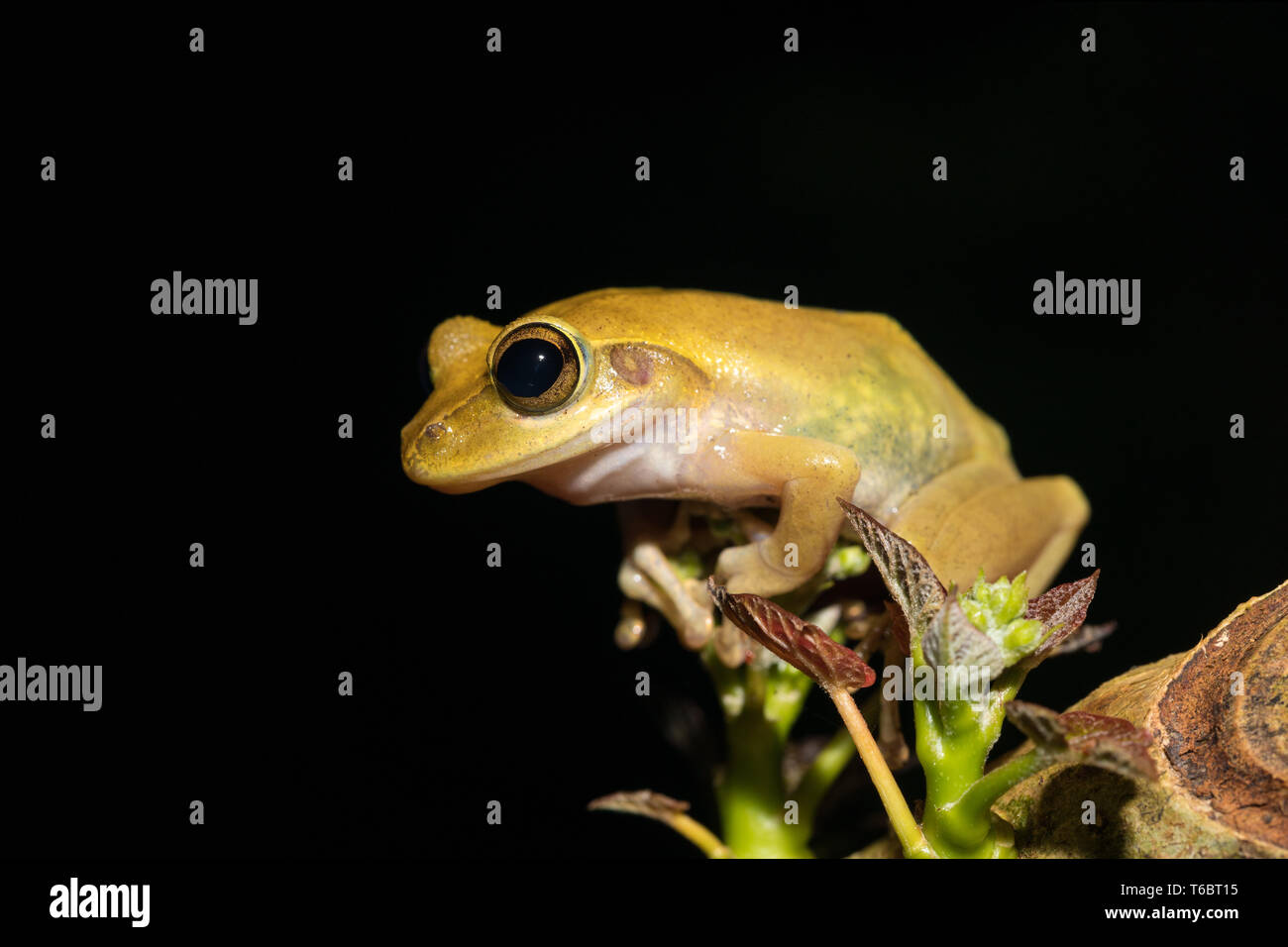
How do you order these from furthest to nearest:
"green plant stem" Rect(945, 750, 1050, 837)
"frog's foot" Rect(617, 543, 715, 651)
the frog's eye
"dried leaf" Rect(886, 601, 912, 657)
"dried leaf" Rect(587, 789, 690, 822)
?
"frog's foot" Rect(617, 543, 715, 651) < the frog's eye < "dried leaf" Rect(587, 789, 690, 822) < "dried leaf" Rect(886, 601, 912, 657) < "green plant stem" Rect(945, 750, 1050, 837)

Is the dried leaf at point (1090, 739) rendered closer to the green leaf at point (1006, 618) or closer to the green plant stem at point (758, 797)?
the green leaf at point (1006, 618)

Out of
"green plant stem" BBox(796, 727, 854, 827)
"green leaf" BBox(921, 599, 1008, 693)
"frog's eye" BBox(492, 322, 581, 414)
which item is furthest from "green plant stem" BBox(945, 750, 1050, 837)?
"frog's eye" BBox(492, 322, 581, 414)

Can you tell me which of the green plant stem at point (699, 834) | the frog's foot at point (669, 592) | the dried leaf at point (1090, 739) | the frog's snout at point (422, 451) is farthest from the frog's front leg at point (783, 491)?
the dried leaf at point (1090, 739)

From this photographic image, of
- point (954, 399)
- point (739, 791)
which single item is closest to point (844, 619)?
point (739, 791)

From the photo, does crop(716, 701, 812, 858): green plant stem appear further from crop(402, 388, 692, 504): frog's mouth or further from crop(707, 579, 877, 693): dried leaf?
crop(707, 579, 877, 693): dried leaf

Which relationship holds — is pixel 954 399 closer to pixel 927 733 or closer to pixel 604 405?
pixel 604 405

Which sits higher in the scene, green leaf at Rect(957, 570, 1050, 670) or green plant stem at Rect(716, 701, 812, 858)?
green leaf at Rect(957, 570, 1050, 670)
